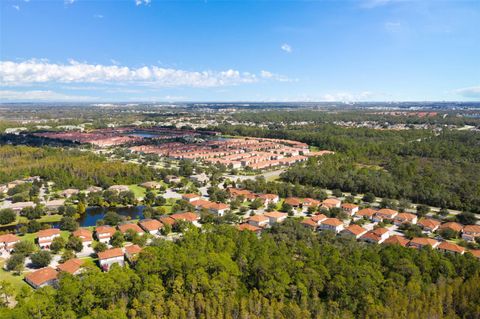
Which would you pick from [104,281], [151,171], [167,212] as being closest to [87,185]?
[151,171]

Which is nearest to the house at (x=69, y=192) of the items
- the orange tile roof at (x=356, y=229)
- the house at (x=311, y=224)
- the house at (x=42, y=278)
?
the house at (x=42, y=278)

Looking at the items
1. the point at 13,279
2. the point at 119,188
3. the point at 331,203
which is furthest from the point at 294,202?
the point at 13,279

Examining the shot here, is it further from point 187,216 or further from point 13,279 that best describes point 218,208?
point 13,279

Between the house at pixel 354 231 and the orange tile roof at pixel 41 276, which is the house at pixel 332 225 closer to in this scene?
the house at pixel 354 231

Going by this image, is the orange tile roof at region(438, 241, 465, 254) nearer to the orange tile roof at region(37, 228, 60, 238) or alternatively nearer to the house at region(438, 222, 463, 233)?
the house at region(438, 222, 463, 233)

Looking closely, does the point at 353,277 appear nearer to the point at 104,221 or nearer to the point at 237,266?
the point at 237,266
